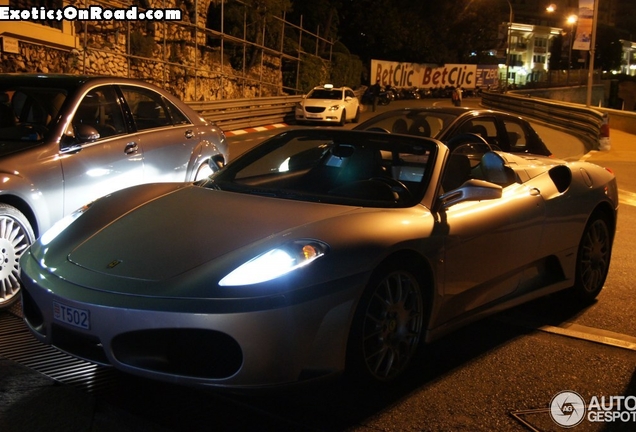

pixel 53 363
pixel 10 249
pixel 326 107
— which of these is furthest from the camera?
pixel 326 107

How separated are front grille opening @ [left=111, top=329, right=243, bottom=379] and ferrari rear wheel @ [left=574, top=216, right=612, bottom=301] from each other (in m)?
3.41

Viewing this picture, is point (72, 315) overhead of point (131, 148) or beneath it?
beneath

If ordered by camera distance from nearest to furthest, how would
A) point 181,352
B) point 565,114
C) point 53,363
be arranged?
point 181,352 → point 53,363 → point 565,114

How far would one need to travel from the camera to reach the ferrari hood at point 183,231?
370 centimetres

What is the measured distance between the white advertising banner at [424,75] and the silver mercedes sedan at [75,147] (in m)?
53.6

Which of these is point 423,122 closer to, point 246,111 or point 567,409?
point 567,409

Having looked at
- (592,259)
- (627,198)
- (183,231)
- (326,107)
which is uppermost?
(183,231)

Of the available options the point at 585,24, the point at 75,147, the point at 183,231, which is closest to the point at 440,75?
the point at 585,24

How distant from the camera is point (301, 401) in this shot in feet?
12.9

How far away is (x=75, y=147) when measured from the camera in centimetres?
614

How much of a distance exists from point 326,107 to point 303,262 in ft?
84.4

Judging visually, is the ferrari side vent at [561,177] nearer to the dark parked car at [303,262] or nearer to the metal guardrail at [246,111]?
the dark parked car at [303,262]

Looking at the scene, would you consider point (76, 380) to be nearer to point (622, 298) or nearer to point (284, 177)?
point (284, 177)

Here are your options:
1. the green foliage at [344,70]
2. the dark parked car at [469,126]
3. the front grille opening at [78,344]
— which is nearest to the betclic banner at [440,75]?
the green foliage at [344,70]
